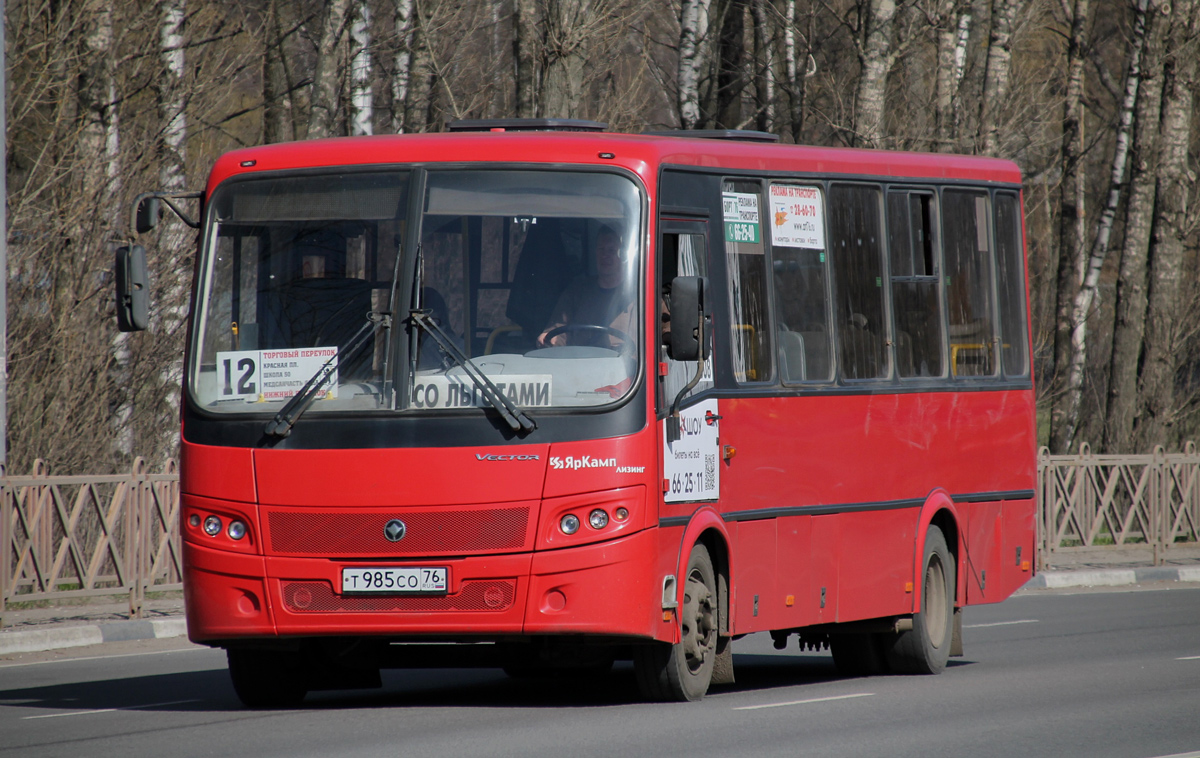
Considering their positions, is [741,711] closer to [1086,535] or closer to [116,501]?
[116,501]

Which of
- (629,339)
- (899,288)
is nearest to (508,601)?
(629,339)

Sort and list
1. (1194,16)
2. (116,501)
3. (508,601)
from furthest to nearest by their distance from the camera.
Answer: (1194,16) → (116,501) → (508,601)

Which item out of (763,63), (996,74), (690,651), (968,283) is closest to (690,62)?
(763,63)

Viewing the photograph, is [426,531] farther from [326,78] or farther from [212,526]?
[326,78]

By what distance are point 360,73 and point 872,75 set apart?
685 cm

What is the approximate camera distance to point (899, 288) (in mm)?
12875

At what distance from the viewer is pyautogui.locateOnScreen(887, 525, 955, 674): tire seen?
13055mm

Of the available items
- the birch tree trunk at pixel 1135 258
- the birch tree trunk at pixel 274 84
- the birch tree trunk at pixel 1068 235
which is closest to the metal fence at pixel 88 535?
the birch tree trunk at pixel 274 84

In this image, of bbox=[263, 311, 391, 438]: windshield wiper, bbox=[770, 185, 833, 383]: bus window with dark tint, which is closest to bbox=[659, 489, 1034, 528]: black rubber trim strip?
bbox=[770, 185, 833, 383]: bus window with dark tint

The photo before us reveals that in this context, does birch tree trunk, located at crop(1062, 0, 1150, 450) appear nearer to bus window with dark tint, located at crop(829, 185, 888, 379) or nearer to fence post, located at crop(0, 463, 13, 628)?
bus window with dark tint, located at crop(829, 185, 888, 379)

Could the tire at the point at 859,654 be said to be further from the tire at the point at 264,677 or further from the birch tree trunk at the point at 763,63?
the birch tree trunk at the point at 763,63

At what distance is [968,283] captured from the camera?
45.2 ft

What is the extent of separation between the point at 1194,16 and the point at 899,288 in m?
17.4

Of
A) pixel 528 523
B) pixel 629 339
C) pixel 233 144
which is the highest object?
pixel 233 144
